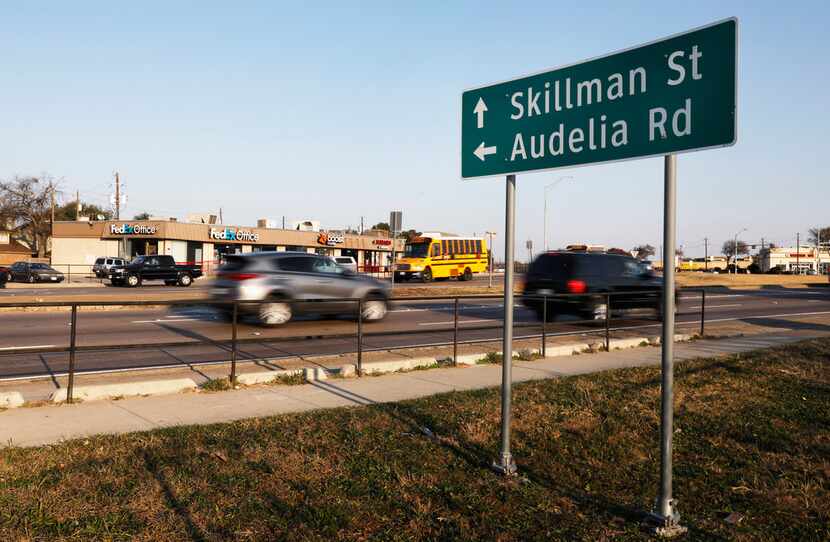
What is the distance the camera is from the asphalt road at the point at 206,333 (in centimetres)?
1091

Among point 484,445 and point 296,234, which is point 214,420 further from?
point 296,234

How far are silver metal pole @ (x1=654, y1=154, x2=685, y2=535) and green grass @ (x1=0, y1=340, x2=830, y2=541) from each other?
0.16 m

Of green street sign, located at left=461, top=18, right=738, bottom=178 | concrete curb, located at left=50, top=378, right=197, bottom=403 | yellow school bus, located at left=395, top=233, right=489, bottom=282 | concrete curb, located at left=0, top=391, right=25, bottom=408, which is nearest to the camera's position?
green street sign, located at left=461, top=18, right=738, bottom=178

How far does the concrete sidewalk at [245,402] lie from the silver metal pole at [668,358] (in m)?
4.26

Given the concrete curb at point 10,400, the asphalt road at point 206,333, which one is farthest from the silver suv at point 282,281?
the concrete curb at point 10,400

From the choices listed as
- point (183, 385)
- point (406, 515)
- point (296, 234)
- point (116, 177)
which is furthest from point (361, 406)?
point (116, 177)

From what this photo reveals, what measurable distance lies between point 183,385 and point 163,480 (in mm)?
4009

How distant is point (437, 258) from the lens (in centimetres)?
4497

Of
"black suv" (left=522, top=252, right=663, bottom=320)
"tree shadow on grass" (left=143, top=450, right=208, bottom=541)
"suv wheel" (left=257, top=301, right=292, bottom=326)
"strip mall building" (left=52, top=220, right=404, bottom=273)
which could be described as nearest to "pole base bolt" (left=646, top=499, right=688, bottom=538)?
"tree shadow on grass" (left=143, top=450, right=208, bottom=541)

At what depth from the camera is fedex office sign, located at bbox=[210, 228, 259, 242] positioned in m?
59.6

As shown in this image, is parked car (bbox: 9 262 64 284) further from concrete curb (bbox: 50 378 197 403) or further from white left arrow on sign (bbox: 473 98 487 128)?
white left arrow on sign (bbox: 473 98 487 128)

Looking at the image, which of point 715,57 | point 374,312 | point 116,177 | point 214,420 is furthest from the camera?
point 116,177

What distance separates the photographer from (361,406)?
7523 mm

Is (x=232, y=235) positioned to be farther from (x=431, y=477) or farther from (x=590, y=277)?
(x=431, y=477)
